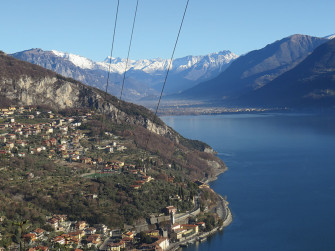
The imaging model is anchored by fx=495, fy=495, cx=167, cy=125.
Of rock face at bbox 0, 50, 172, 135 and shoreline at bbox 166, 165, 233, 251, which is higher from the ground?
rock face at bbox 0, 50, 172, 135

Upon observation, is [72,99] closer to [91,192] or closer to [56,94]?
[56,94]

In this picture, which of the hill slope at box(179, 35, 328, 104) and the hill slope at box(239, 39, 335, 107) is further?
the hill slope at box(179, 35, 328, 104)

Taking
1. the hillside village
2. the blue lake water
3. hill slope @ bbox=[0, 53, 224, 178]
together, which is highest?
hill slope @ bbox=[0, 53, 224, 178]

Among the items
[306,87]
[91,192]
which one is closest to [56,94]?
[91,192]

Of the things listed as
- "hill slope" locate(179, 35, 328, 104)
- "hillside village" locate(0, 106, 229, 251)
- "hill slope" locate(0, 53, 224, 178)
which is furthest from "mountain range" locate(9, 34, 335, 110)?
"hillside village" locate(0, 106, 229, 251)

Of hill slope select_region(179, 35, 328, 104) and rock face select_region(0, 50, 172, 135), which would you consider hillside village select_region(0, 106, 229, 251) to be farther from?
hill slope select_region(179, 35, 328, 104)

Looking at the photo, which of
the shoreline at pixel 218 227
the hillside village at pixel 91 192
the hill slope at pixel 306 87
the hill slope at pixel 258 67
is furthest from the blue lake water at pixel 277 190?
the hill slope at pixel 258 67

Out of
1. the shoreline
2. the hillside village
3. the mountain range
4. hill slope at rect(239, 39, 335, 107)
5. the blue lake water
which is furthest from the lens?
the mountain range
